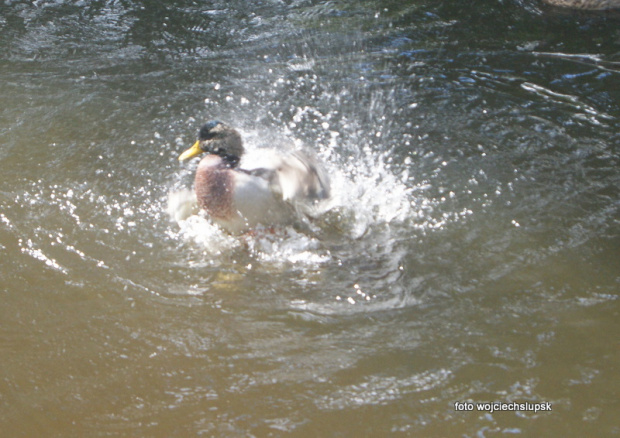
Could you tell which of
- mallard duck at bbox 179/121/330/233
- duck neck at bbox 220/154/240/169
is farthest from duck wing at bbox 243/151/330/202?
duck neck at bbox 220/154/240/169

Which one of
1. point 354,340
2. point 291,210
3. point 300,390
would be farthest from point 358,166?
point 300,390

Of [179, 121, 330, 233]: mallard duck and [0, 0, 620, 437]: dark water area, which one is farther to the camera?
[179, 121, 330, 233]: mallard duck

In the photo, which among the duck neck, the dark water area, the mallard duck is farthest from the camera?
the duck neck

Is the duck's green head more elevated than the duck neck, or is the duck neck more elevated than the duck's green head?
the duck's green head

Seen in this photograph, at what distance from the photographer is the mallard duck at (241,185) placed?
368 cm

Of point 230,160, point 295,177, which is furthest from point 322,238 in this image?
point 230,160

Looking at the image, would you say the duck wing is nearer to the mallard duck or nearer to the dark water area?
the mallard duck

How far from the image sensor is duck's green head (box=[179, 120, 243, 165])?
390 cm

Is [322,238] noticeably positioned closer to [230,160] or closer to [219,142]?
[230,160]

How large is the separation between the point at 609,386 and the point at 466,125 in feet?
8.39

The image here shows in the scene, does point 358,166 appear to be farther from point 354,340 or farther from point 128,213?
point 354,340

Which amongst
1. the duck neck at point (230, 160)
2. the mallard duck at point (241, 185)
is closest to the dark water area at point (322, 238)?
the mallard duck at point (241, 185)

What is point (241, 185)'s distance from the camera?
3.66m

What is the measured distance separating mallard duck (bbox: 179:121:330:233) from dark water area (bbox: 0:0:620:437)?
122 millimetres
